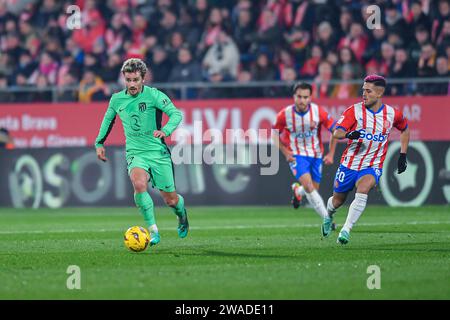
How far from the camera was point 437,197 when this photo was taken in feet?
66.4

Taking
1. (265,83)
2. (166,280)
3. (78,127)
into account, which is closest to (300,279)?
(166,280)

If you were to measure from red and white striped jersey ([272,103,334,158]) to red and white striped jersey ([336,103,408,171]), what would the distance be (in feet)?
11.2

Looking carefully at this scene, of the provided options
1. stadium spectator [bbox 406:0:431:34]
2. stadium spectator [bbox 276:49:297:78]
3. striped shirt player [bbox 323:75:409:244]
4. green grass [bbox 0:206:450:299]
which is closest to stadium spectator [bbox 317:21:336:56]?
stadium spectator [bbox 276:49:297:78]

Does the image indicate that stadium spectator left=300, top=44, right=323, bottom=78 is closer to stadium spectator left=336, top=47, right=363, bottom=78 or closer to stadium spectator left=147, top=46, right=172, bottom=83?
stadium spectator left=336, top=47, right=363, bottom=78

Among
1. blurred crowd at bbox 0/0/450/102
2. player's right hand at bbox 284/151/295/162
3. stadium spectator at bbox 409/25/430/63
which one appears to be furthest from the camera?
blurred crowd at bbox 0/0/450/102

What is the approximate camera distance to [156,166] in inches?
483

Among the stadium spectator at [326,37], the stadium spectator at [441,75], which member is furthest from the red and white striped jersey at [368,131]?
the stadium spectator at [326,37]

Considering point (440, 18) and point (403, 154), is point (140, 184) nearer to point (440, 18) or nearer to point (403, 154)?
point (403, 154)

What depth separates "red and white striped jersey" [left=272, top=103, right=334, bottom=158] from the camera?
1593 centimetres

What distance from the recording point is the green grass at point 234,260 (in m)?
8.45

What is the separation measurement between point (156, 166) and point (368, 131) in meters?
2.58

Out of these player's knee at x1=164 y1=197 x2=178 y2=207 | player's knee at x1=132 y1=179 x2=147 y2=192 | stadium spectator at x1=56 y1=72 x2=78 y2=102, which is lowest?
player's knee at x1=164 y1=197 x2=178 y2=207

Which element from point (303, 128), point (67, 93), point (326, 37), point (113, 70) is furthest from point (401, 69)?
point (67, 93)
